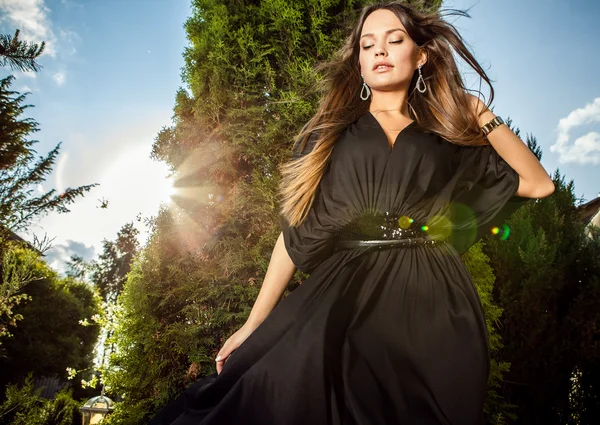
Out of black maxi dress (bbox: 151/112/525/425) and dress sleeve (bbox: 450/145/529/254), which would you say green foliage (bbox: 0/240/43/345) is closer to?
black maxi dress (bbox: 151/112/525/425)

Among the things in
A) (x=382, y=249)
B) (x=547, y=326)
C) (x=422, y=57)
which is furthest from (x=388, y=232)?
(x=547, y=326)

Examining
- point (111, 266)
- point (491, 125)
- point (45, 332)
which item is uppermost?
point (111, 266)

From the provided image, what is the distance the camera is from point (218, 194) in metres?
3.68

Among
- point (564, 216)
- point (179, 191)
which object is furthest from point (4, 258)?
point (564, 216)

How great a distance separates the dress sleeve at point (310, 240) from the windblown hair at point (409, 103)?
2.2 inches

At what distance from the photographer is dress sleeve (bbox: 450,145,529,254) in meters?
1.86

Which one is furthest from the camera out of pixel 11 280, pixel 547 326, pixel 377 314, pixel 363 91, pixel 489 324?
pixel 11 280

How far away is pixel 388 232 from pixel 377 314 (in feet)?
1.34

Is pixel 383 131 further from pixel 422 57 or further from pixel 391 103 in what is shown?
pixel 422 57

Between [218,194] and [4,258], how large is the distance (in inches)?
305

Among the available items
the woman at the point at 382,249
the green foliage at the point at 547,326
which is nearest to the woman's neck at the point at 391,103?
the woman at the point at 382,249

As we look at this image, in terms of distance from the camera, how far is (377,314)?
1601 millimetres

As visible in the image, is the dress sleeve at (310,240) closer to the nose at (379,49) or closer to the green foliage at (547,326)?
the nose at (379,49)

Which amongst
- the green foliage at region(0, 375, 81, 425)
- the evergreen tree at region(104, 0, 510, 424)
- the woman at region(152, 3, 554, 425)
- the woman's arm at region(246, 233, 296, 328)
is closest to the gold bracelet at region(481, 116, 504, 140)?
the woman at region(152, 3, 554, 425)
